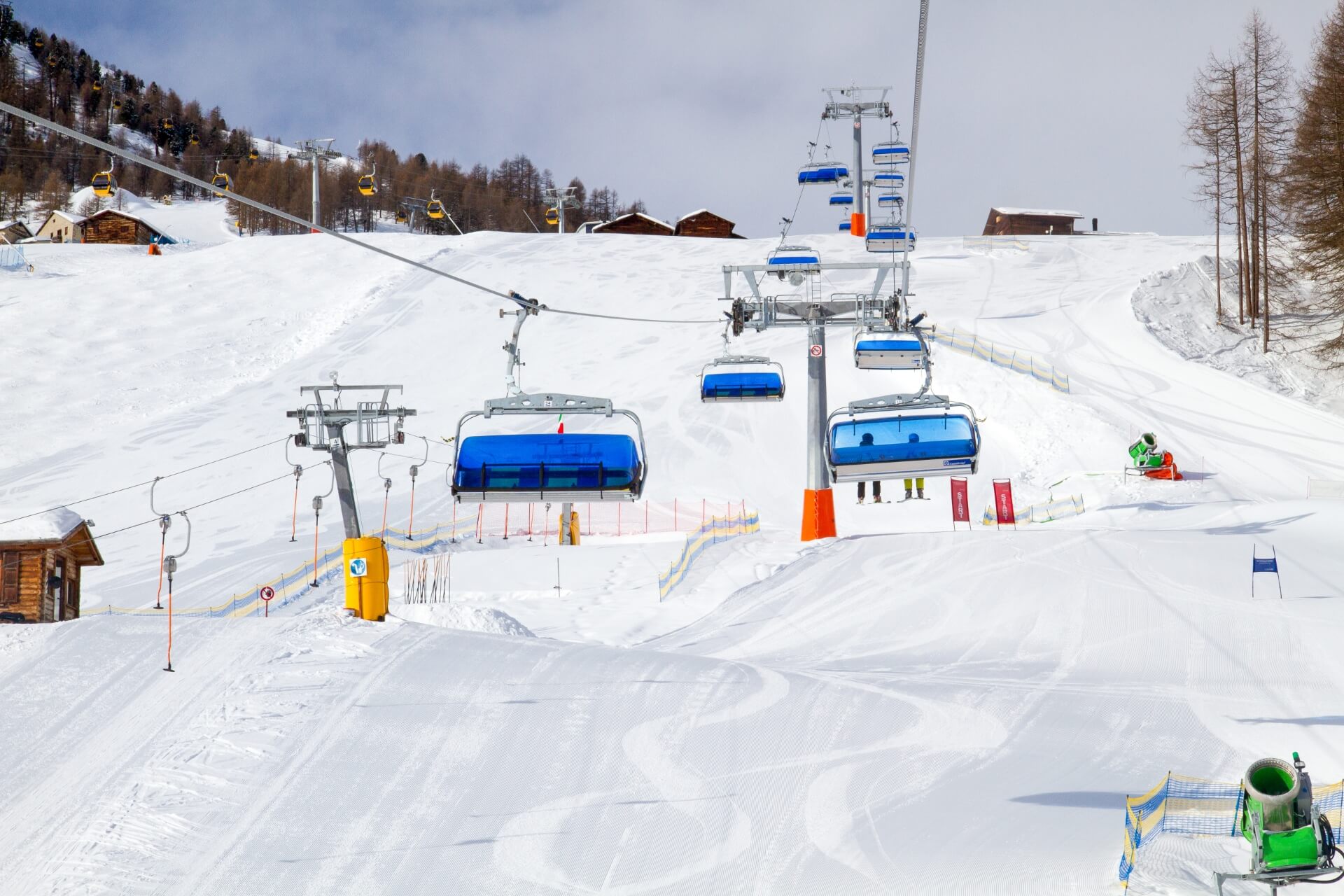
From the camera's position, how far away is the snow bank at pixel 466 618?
15.1m

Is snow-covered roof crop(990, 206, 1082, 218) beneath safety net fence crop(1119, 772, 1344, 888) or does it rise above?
above

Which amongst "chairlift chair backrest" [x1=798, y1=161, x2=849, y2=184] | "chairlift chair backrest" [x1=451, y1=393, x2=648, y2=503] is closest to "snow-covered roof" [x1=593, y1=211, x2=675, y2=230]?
"chairlift chair backrest" [x1=798, y1=161, x2=849, y2=184]

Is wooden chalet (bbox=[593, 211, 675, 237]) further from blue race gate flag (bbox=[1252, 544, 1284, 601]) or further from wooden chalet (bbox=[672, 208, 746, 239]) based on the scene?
blue race gate flag (bbox=[1252, 544, 1284, 601])

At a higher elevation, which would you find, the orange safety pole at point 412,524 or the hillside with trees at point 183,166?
the hillside with trees at point 183,166

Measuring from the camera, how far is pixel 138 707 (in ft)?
32.4

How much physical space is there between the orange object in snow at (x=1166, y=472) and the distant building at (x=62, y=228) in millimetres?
78306

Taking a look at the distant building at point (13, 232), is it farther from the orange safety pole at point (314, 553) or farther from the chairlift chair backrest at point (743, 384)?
the chairlift chair backrest at point (743, 384)

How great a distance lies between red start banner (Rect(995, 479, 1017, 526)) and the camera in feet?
66.2

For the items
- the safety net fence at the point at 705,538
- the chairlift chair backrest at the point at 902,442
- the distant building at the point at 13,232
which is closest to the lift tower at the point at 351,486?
the chairlift chair backrest at the point at 902,442

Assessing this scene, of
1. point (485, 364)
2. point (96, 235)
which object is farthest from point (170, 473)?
point (96, 235)

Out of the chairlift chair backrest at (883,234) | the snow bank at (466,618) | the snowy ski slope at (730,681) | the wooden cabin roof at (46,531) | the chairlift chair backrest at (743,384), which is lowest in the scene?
the snow bank at (466,618)

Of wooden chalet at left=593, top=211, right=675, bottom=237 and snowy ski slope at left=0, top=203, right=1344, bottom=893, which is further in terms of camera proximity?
wooden chalet at left=593, top=211, right=675, bottom=237

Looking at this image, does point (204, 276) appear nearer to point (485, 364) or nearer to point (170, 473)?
point (485, 364)

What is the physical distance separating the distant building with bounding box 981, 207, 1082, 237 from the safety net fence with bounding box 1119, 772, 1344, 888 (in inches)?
2394
